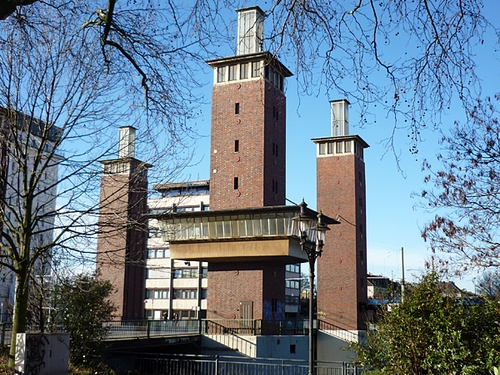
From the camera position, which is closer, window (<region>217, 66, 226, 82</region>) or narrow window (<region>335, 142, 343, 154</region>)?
window (<region>217, 66, 226, 82</region>)

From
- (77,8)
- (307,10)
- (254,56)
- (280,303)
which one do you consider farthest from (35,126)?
(280,303)

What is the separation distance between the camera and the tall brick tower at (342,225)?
50906mm

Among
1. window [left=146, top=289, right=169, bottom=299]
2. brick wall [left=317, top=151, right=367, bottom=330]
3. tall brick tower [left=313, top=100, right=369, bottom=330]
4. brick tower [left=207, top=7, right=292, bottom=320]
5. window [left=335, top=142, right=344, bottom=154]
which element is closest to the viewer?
brick tower [left=207, top=7, right=292, bottom=320]

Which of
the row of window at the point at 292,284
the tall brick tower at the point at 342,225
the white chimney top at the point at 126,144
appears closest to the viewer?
the white chimney top at the point at 126,144

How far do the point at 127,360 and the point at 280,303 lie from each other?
49.6 ft

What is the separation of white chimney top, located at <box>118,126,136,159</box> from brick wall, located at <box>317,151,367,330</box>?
38314mm

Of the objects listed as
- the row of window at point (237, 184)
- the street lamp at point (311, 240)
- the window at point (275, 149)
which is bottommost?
the street lamp at point (311, 240)

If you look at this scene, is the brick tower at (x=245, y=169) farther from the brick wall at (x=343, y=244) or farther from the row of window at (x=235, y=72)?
the brick wall at (x=343, y=244)

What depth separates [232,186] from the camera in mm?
39344

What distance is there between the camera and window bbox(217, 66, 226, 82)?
1645 inches

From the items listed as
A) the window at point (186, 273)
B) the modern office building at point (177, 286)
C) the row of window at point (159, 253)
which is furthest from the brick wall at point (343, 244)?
the row of window at point (159, 253)

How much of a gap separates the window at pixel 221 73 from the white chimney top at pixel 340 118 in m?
14.9

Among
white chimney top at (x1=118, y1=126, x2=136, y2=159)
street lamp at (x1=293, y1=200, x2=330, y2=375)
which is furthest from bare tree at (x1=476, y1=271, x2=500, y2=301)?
white chimney top at (x1=118, y1=126, x2=136, y2=159)

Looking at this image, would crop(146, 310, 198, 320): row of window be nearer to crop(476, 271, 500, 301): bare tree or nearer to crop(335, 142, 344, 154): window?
crop(335, 142, 344, 154): window
